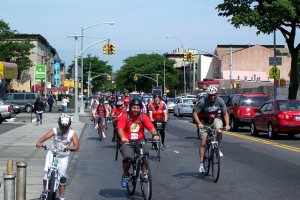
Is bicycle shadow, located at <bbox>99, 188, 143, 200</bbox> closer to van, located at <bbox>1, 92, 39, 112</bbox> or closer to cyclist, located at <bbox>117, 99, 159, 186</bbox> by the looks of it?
cyclist, located at <bbox>117, 99, 159, 186</bbox>

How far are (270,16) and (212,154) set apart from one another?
25473mm

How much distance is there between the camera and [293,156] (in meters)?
16.2

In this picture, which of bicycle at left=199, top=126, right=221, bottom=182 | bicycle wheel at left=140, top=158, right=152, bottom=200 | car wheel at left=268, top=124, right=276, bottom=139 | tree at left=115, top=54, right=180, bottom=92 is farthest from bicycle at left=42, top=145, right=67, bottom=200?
tree at left=115, top=54, right=180, bottom=92

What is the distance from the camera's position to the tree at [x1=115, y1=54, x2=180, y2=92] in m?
133

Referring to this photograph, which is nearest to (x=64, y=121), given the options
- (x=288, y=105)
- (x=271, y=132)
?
(x=271, y=132)

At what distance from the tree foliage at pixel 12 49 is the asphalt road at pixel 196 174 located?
75753mm

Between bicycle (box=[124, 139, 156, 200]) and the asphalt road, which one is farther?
the asphalt road

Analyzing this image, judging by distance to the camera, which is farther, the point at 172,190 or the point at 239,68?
the point at 239,68

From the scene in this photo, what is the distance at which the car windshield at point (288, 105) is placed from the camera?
75.0 ft

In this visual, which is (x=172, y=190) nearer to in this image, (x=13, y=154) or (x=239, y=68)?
(x=13, y=154)

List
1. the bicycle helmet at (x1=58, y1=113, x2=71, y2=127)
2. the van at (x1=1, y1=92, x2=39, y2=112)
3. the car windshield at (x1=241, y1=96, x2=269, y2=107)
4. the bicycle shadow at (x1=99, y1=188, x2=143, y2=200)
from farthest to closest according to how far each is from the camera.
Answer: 1. the van at (x1=1, y1=92, x2=39, y2=112)
2. the car windshield at (x1=241, y1=96, x2=269, y2=107)
3. the bicycle shadow at (x1=99, y1=188, x2=143, y2=200)
4. the bicycle helmet at (x1=58, y1=113, x2=71, y2=127)

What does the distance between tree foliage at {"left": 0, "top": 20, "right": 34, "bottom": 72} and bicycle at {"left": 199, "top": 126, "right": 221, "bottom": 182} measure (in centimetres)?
8380

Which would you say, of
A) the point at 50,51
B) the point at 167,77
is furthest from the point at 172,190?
the point at 50,51

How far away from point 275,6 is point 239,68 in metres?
70.2
